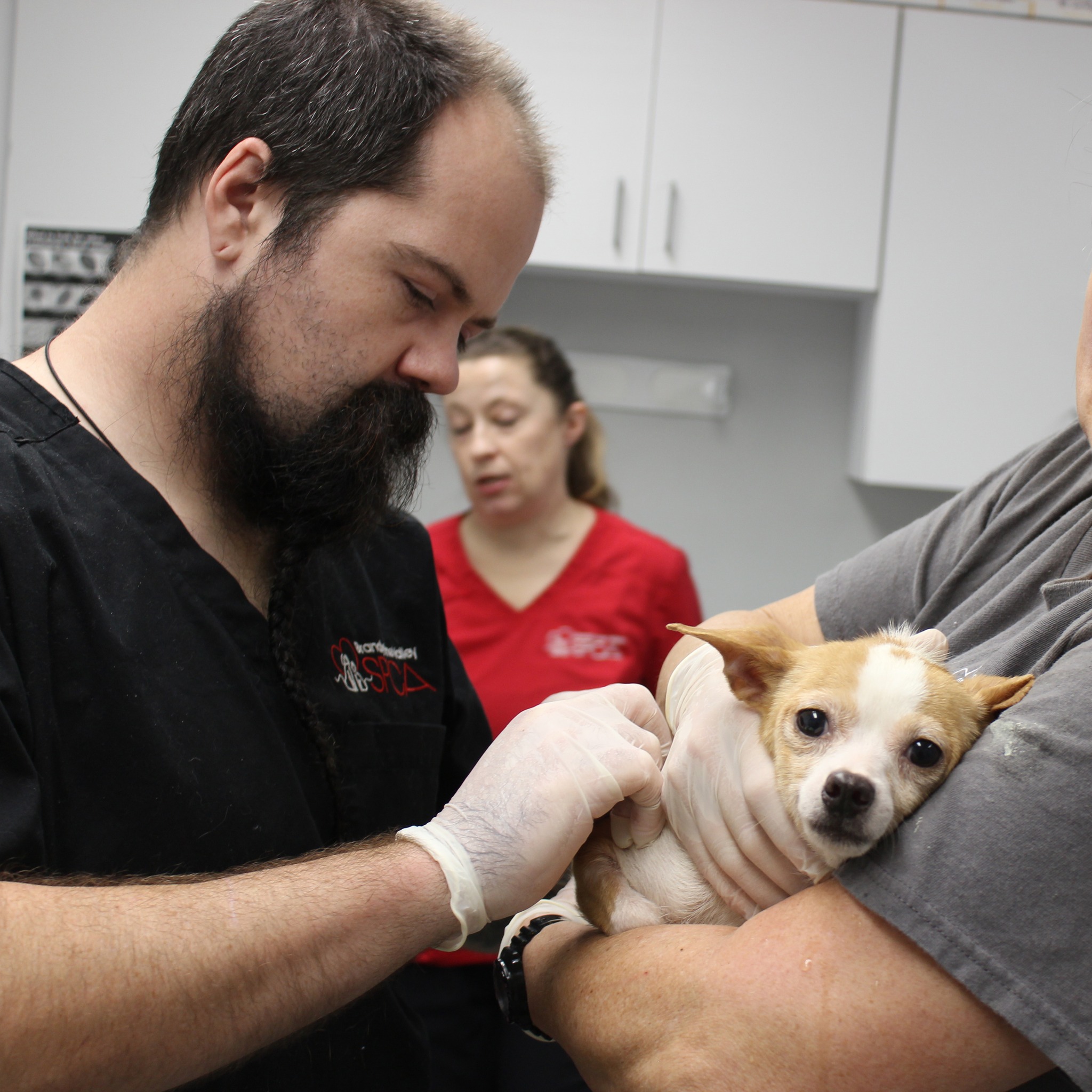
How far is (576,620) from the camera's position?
2023 mm

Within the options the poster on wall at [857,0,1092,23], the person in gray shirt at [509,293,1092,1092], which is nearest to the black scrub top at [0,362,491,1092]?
the person in gray shirt at [509,293,1092,1092]

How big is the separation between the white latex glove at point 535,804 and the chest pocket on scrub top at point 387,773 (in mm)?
220

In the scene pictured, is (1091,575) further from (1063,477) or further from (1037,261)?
(1037,261)

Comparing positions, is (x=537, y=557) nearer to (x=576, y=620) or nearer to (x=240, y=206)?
(x=576, y=620)

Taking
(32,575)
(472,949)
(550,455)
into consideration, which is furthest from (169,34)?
(472,949)

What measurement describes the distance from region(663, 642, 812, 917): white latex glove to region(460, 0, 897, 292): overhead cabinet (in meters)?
1.72

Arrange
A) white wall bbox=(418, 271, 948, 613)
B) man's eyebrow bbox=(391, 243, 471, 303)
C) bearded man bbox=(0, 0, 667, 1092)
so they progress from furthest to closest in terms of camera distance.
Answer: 1. white wall bbox=(418, 271, 948, 613)
2. man's eyebrow bbox=(391, 243, 471, 303)
3. bearded man bbox=(0, 0, 667, 1092)

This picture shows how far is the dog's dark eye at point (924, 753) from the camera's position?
79cm

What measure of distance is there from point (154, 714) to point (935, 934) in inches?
25.8

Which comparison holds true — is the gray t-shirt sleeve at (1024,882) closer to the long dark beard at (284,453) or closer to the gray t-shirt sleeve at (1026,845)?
the gray t-shirt sleeve at (1026,845)

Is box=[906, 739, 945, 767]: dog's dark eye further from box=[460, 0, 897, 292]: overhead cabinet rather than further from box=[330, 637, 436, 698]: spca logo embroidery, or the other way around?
box=[460, 0, 897, 292]: overhead cabinet

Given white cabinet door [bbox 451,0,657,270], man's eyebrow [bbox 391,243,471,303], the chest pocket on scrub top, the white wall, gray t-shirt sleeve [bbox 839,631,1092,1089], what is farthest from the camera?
the white wall

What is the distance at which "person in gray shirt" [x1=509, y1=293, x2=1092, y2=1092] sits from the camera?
2.06ft

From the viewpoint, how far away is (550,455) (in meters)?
2.18
